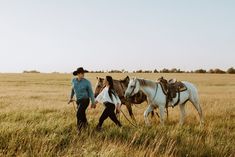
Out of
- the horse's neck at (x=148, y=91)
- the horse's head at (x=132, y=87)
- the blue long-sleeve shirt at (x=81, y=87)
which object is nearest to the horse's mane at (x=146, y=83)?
the horse's neck at (x=148, y=91)

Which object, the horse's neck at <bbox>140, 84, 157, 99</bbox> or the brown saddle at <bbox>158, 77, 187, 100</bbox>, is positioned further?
the brown saddle at <bbox>158, 77, 187, 100</bbox>

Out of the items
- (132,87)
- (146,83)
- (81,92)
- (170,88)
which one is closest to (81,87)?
(81,92)

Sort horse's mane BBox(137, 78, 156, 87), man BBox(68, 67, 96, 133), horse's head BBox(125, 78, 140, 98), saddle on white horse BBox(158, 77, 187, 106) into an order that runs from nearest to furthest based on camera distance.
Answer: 1. man BBox(68, 67, 96, 133)
2. horse's head BBox(125, 78, 140, 98)
3. horse's mane BBox(137, 78, 156, 87)
4. saddle on white horse BBox(158, 77, 187, 106)

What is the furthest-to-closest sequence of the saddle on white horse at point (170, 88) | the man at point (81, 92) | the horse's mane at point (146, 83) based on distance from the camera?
the saddle on white horse at point (170, 88) → the horse's mane at point (146, 83) → the man at point (81, 92)

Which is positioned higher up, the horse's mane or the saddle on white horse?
the horse's mane

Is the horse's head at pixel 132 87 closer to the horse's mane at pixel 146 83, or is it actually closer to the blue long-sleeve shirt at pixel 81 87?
the horse's mane at pixel 146 83

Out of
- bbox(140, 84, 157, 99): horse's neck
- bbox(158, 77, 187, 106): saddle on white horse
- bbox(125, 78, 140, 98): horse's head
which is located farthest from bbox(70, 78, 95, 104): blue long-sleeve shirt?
bbox(158, 77, 187, 106): saddle on white horse

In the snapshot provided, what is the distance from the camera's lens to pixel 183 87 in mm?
13406

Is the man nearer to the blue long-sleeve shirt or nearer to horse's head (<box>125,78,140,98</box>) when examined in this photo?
the blue long-sleeve shirt

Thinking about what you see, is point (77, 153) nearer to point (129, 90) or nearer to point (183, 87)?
point (129, 90)

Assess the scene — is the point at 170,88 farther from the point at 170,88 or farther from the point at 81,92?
the point at 81,92

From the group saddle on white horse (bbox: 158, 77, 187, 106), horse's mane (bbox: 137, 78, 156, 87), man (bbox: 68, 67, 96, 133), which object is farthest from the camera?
saddle on white horse (bbox: 158, 77, 187, 106)

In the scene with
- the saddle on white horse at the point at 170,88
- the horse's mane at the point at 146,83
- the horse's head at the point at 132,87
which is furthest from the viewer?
the saddle on white horse at the point at 170,88

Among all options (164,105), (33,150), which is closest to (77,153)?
(33,150)
